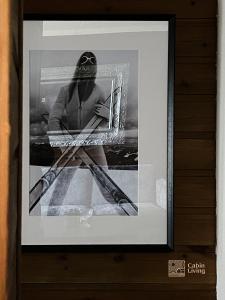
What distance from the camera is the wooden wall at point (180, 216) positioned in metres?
1.26

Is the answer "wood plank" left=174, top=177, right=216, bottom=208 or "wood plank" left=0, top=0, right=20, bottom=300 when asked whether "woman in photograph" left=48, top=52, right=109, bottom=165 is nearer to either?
"wood plank" left=174, top=177, right=216, bottom=208

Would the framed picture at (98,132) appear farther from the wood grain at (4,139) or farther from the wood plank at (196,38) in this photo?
the wood grain at (4,139)

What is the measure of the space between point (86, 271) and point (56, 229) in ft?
0.50

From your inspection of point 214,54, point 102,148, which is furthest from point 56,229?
point 214,54

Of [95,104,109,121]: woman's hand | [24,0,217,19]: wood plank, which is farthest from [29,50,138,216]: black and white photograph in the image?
[24,0,217,19]: wood plank

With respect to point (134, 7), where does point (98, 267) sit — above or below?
below

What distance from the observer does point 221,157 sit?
1.21m

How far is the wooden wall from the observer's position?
126 cm

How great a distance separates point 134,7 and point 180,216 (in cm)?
63

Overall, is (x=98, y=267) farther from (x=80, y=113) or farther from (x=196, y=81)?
(x=196, y=81)

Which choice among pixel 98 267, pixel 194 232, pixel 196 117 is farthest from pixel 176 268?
pixel 196 117

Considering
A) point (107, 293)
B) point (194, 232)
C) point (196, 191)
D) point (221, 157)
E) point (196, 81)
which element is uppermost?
point (196, 81)

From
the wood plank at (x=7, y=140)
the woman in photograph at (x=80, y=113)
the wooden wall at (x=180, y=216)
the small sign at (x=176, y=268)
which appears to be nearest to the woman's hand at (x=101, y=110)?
the woman in photograph at (x=80, y=113)

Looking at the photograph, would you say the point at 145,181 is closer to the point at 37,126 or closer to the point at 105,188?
the point at 105,188
